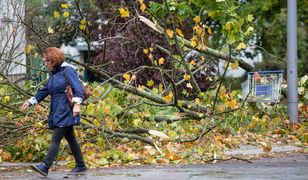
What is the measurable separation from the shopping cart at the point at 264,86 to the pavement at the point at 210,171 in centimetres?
245

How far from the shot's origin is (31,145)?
382 inches

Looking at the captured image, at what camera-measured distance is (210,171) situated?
8055 millimetres

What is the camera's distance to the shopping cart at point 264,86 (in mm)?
11867

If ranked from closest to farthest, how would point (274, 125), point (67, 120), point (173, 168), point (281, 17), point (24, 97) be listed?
1. point (67, 120)
2. point (173, 168)
3. point (24, 97)
4. point (274, 125)
5. point (281, 17)

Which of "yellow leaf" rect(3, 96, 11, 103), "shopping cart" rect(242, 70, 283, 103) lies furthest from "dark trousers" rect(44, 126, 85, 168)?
"shopping cart" rect(242, 70, 283, 103)

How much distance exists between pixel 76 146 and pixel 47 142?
6.04 ft

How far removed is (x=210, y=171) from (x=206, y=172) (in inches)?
4.7

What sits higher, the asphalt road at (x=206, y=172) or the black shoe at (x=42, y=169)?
the black shoe at (x=42, y=169)

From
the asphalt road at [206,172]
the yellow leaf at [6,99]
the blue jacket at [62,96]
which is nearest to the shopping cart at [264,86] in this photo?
the asphalt road at [206,172]

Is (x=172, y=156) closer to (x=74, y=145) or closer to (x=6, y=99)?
(x=74, y=145)

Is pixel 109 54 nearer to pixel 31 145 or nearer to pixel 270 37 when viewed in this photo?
pixel 31 145

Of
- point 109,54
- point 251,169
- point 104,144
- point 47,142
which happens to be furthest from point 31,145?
point 109,54

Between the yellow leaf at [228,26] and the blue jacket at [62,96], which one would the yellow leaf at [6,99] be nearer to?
the blue jacket at [62,96]

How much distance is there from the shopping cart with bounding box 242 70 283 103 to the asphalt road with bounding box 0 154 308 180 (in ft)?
9.31
